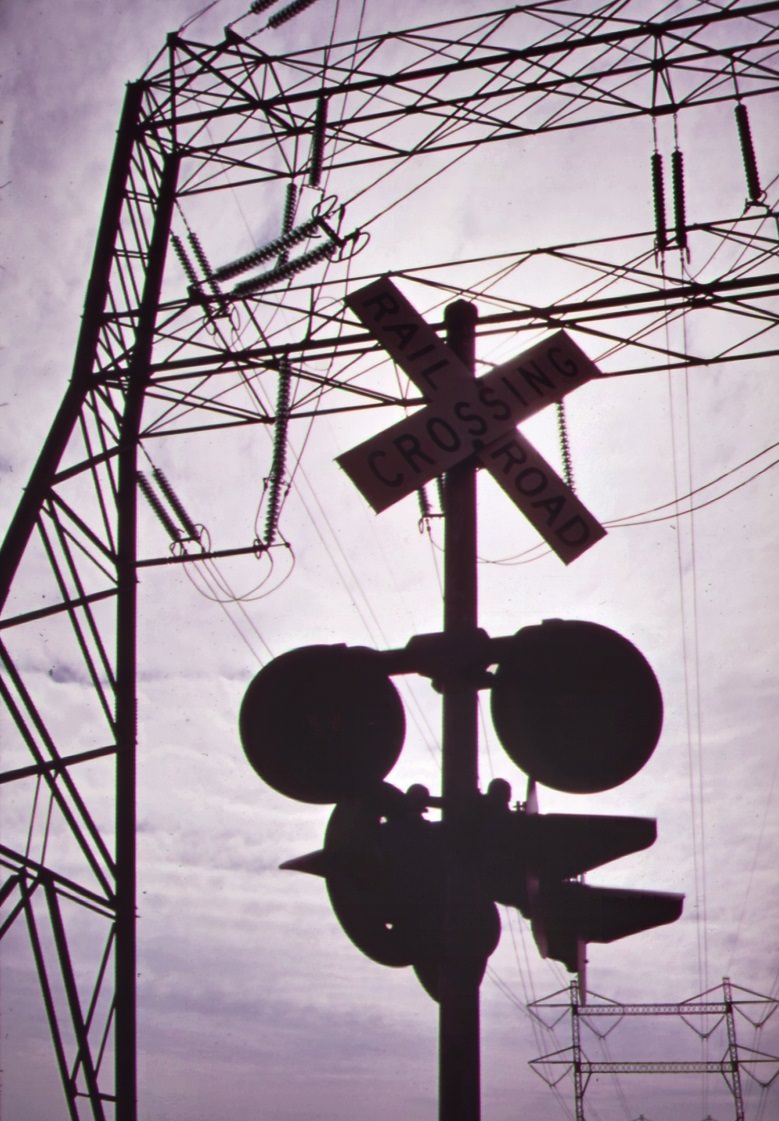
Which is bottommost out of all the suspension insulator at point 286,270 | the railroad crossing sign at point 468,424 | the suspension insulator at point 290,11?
the railroad crossing sign at point 468,424

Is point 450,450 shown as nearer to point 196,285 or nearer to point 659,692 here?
point 659,692

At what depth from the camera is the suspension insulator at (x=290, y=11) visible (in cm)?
1131

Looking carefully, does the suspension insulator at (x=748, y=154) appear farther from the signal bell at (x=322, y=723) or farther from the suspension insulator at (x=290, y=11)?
the signal bell at (x=322, y=723)

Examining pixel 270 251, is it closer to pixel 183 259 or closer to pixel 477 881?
pixel 183 259

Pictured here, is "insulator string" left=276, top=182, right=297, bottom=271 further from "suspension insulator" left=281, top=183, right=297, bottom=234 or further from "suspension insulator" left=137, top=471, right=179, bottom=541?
"suspension insulator" left=137, top=471, right=179, bottom=541

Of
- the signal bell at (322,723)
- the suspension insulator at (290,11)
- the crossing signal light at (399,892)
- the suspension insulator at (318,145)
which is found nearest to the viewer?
the crossing signal light at (399,892)

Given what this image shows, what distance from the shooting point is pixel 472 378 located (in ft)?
11.9

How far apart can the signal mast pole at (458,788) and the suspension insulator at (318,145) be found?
7962 mm

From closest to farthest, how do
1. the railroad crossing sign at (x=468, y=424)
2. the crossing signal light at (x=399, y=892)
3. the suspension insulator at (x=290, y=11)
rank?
the crossing signal light at (x=399, y=892), the railroad crossing sign at (x=468, y=424), the suspension insulator at (x=290, y=11)

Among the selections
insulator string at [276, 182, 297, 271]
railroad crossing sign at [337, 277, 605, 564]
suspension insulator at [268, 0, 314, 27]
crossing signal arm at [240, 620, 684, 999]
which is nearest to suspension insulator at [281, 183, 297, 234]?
insulator string at [276, 182, 297, 271]

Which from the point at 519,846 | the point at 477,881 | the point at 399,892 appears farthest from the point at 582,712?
the point at 399,892

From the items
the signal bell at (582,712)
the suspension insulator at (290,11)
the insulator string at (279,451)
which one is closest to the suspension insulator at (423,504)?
the insulator string at (279,451)

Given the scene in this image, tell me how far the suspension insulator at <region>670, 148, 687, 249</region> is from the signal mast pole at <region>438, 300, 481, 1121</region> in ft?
22.4

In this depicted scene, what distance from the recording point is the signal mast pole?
2713 millimetres
